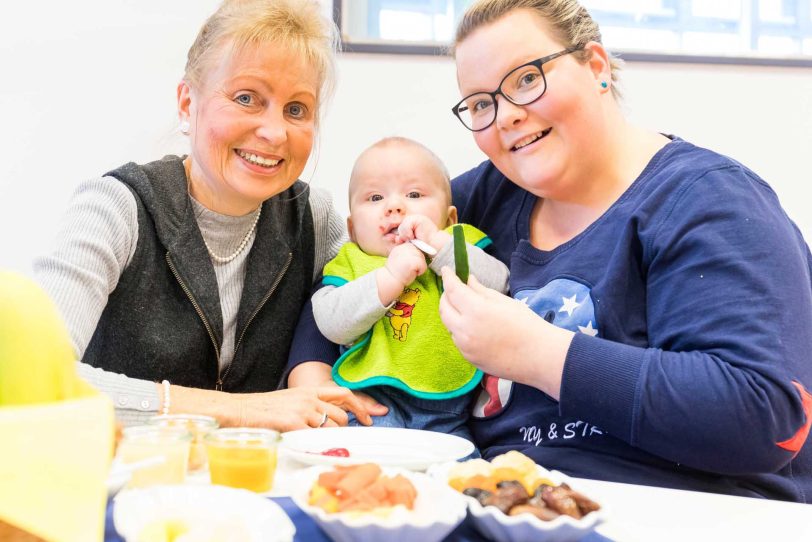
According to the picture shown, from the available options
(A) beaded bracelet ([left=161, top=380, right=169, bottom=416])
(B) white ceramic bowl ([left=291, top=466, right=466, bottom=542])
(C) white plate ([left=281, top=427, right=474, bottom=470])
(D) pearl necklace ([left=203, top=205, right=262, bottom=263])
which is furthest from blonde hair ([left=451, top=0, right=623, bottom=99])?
(B) white ceramic bowl ([left=291, top=466, right=466, bottom=542])

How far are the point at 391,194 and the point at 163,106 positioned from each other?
110 cm

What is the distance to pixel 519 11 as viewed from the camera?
1448 millimetres

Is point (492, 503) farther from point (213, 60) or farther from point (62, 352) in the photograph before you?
point (213, 60)

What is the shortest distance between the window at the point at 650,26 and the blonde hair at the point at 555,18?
0.90 m

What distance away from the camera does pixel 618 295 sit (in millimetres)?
1236

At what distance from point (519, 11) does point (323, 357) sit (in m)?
0.81

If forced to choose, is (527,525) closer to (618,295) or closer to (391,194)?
(618,295)

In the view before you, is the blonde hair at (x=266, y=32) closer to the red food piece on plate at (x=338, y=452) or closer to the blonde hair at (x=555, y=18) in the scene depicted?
the blonde hair at (x=555, y=18)

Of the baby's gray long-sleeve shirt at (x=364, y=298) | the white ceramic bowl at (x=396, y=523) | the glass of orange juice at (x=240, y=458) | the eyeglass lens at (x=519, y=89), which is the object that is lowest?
the baby's gray long-sleeve shirt at (x=364, y=298)

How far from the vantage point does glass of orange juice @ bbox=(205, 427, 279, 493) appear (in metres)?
0.89

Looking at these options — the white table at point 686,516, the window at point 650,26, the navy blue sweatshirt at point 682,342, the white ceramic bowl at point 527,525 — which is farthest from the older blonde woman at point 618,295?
the window at point 650,26

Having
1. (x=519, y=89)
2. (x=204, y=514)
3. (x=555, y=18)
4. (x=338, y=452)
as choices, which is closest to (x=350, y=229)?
(x=519, y=89)

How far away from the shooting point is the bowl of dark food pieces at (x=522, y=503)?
0.72m

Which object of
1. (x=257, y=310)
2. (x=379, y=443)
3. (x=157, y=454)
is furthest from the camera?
(x=257, y=310)
